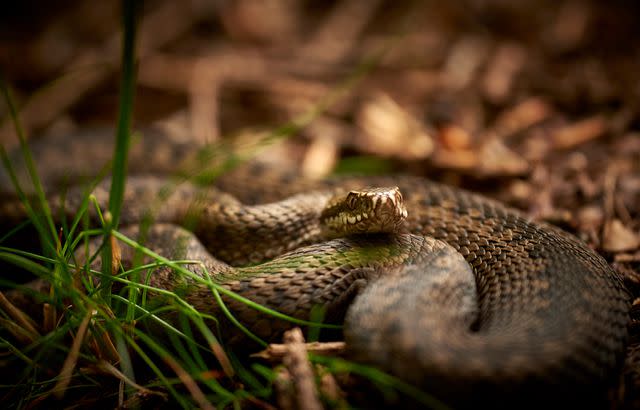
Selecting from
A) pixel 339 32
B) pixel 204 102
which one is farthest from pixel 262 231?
pixel 339 32

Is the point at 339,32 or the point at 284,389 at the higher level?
the point at 339,32

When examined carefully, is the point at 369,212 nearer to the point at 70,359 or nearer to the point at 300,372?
the point at 300,372

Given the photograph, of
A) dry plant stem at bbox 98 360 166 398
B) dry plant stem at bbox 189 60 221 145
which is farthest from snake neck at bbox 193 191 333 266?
dry plant stem at bbox 189 60 221 145

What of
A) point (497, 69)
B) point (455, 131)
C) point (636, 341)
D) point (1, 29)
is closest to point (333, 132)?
point (455, 131)

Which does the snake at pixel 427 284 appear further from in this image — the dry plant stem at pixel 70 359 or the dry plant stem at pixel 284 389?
the dry plant stem at pixel 70 359

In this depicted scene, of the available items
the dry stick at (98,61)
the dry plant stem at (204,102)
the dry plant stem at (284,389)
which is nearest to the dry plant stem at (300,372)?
the dry plant stem at (284,389)

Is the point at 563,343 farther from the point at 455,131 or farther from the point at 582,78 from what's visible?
the point at 582,78
